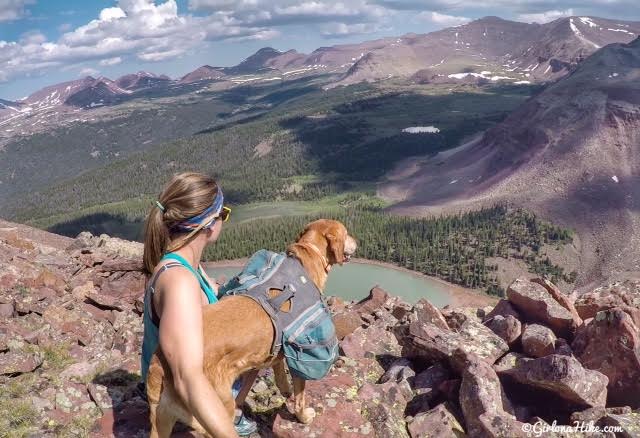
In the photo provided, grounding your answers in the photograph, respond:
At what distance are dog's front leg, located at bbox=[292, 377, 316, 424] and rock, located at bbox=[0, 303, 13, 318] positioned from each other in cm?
818

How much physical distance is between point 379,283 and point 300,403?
61594mm

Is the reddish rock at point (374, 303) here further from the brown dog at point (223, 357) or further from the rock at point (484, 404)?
the brown dog at point (223, 357)

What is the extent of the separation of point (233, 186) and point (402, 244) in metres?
92.2

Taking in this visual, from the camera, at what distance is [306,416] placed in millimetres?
7074

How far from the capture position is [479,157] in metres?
128

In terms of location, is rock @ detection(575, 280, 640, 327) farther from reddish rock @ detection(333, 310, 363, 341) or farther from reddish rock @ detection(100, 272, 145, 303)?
reddish rock @ detection(100, 272, 145, 303)

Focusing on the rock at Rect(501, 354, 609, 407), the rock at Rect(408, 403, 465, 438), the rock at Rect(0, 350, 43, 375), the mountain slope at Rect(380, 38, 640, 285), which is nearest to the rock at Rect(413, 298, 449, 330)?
the rock at Rect(501, 354, 609, 407)

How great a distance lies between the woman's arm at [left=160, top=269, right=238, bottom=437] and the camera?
14.1ft

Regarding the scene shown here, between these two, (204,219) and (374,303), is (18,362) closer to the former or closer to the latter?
(204,219)

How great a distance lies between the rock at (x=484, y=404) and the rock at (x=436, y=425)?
203mm

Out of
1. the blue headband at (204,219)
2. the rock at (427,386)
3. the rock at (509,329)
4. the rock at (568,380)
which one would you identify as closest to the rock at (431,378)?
the rock at (427,386)

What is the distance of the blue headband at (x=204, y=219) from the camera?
493 cm

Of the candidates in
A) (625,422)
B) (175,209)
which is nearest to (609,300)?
(625,422)

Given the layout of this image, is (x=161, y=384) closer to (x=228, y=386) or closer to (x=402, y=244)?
(x=228, y=386)
